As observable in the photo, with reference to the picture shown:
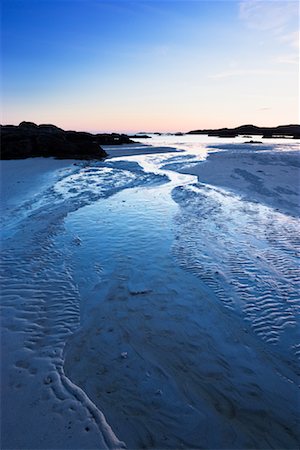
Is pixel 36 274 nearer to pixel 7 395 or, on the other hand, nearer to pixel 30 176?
pixel 7 395

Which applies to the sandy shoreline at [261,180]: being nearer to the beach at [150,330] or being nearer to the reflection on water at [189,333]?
the beach at [150,330]

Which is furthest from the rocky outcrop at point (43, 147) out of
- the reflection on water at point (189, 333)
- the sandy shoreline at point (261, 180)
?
the reflection on water at point (189, 333)

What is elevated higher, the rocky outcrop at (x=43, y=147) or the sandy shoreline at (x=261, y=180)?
the rocky outcrop at (x=43, y=147)

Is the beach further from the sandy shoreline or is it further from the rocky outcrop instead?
the rocky outcrop

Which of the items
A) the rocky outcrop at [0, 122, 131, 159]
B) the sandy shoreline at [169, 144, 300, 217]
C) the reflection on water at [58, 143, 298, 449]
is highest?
the rocky outcrop at [0, 122, 131, 159]

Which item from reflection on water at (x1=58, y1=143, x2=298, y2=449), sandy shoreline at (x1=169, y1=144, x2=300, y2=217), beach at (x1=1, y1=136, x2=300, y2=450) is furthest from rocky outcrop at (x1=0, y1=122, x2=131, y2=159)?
reflection on water at (x1=58, y1=143, x2=298, y2=449)

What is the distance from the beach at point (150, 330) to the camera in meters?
2.98

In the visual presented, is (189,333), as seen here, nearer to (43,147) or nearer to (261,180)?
(261,180)

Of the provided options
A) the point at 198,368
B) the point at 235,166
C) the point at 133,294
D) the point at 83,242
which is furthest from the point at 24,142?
the point at 198,368

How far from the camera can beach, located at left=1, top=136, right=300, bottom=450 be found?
9.79ft

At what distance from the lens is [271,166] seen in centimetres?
2019

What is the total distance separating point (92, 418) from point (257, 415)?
1.77 meters

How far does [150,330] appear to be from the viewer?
449 cm

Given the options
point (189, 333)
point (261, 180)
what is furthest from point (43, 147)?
point (189, 333)
